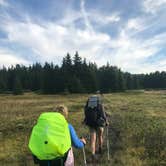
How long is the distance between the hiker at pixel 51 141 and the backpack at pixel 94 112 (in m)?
4.84

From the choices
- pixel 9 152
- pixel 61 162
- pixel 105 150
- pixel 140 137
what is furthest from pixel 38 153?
pixel 140 137

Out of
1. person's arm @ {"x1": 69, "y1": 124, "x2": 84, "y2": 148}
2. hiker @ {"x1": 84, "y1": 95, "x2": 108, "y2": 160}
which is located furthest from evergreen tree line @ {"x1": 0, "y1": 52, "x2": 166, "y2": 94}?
person's arm @ {"x1": 69, "y1": 124, "x2": 84, "y2": 148}

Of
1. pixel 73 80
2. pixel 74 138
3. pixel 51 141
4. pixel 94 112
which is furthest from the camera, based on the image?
pixel 73 80

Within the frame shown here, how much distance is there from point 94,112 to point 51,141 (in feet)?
17.4

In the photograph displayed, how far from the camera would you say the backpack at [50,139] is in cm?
425

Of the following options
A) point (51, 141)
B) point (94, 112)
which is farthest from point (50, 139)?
point (94, 112)

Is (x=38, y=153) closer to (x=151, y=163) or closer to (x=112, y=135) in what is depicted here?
(x=151, y=163)

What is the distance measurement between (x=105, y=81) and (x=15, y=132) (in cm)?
7292

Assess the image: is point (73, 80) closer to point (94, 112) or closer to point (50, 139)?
point (94, 112)

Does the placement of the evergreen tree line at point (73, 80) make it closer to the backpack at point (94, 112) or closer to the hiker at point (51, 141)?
the backpack at point (94, 112)

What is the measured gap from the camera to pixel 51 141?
13.9 feet

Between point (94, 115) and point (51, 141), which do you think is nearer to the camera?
point (51, 141)

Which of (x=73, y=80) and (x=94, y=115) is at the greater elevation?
(x=73, y=80)

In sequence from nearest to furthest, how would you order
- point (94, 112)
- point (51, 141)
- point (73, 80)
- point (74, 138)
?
point (51, 141)
point (74, 138)
point (94, 112)
point (73, 80)
